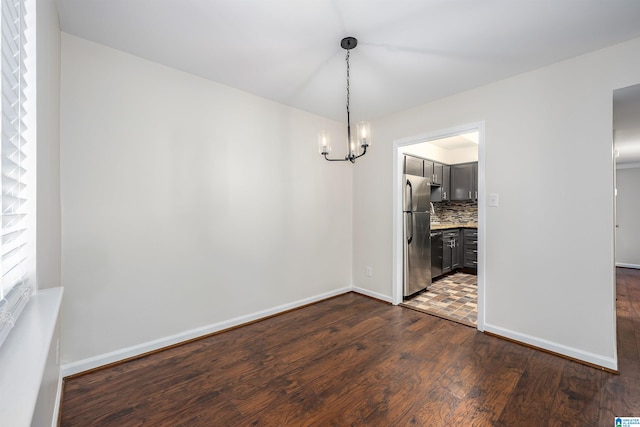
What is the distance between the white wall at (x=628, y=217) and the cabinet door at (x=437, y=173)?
4568 millimetres

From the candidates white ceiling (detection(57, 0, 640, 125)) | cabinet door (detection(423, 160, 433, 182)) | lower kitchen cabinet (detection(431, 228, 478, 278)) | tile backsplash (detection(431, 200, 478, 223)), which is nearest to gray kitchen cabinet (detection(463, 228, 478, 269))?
lower kitchen cabinet (detection(431, 228, 478, 278))

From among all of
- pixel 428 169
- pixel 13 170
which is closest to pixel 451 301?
pixel 428 169

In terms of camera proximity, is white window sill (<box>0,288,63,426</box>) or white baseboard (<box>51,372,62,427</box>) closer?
white window sill (<box>0,288,63,426</box>)

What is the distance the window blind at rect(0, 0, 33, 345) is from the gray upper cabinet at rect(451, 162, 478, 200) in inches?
233

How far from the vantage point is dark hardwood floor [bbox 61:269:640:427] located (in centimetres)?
170

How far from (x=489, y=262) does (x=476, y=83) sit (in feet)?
6.17

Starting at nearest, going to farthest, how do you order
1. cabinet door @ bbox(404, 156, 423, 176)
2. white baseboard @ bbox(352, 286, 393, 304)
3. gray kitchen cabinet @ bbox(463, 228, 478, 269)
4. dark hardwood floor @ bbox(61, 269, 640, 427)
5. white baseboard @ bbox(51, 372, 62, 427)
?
white baseboard @ bbox(51, 372, 62, 427) < dark hardwood floor @ bbox(61, 269, 640, 427) < white baseboard @ bbox(352, 286, 393, 304) < cabinet door @ bbox(404, 156, 423, 176) < gray kitchen cabinet @ bbox(463, 228, 478, 269)

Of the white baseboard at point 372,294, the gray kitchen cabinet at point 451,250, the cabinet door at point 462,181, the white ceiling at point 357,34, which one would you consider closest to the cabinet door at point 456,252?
the gray kitchen cabinet at point 451,250

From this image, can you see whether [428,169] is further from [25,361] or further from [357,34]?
[25,361]

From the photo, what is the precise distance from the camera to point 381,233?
386 centimetres

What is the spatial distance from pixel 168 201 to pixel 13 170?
57.4 inches

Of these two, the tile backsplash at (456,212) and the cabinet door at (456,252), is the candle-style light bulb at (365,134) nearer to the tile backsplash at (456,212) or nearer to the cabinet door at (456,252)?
the cabinet door at (456,252)

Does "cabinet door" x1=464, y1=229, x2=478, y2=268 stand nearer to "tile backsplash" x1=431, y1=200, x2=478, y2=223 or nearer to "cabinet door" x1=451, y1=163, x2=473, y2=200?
"tile backsplash" x1=431, y1=200, x2=478, y2=223

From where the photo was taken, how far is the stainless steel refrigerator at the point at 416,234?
12.4 feet
